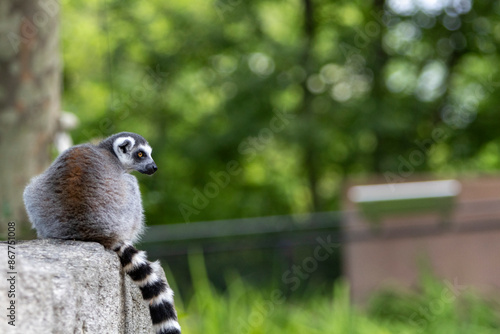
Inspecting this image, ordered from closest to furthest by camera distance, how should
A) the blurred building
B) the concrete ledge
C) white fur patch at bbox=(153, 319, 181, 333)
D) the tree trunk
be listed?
the concrete ledge < white fur patch at bbox=(153, 319, 181, 333) < the tree trunk < the blurred building

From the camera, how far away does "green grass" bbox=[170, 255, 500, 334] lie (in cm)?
406

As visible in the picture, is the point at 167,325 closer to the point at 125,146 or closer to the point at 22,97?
the point at 125,146

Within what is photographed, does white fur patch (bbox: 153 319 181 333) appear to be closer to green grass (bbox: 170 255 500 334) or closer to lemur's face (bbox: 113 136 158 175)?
lemur's face (bbox: 113 136 158 175)

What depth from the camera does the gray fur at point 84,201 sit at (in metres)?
2.04

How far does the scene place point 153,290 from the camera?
192 centimetres

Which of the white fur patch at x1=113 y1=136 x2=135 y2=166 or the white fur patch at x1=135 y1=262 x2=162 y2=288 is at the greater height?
the white fur patch at x1=113 y1=136 x2=135 y2=166

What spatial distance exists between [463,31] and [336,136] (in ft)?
8.56

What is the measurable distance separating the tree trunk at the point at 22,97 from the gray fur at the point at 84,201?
2.39 meters

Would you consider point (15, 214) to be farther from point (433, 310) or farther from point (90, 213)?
point (433, 310)

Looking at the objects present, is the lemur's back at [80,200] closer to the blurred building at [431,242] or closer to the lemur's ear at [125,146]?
the lemur's ear at [125,146]

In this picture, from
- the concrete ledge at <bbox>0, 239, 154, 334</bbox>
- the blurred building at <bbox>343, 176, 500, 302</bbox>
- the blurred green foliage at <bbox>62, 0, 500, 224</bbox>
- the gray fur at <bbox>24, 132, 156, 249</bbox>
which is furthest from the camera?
the blurred green foliage at <bbox>62, 0, 500, 224</bbox>

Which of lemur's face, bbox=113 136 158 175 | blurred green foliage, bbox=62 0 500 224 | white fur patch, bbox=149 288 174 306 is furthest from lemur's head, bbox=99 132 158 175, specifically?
blurred green foliage, bbox=62 0 500 224

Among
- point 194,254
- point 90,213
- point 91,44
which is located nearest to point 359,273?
point 194,254

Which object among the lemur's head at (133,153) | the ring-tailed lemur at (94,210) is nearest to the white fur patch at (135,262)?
the ring-tailed lemur at (94,210)
